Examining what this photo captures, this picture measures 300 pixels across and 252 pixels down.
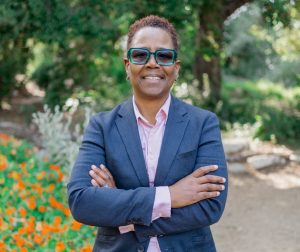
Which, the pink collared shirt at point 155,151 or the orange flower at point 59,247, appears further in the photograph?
the orange flower at point 59,247

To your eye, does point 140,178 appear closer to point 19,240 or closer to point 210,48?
point 19,240

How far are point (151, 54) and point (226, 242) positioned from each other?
3.19 m

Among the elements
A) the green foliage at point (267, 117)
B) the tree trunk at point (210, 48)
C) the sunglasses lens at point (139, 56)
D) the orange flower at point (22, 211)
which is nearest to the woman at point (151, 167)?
the sunglasses lens at point (139, 56)

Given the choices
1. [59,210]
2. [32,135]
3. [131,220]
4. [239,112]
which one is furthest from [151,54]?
[239,112]

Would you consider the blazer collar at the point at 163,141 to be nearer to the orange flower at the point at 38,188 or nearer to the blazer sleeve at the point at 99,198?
the blazer sleeve at the point at 99,198

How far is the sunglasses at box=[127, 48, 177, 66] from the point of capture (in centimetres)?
224

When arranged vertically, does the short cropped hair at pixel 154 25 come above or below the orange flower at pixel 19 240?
above

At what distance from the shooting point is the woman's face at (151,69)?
2.25 meters

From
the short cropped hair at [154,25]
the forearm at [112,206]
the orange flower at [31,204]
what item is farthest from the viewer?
the orange flower at [31,204]

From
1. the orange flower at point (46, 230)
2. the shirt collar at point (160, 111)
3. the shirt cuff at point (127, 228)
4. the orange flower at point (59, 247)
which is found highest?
the shirt collar at point (160, 111)

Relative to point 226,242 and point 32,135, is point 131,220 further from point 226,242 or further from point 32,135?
point 32,135

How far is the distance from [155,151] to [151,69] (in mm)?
367

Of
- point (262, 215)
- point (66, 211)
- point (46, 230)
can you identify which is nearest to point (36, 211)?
point (66, 211)

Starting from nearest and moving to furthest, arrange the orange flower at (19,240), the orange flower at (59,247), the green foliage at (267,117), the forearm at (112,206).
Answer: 1. the forearm at (112,206)
2. the orange flower at (59,247)
3. the orange flower at (19,240)
4. the green foliage at (267,117)
